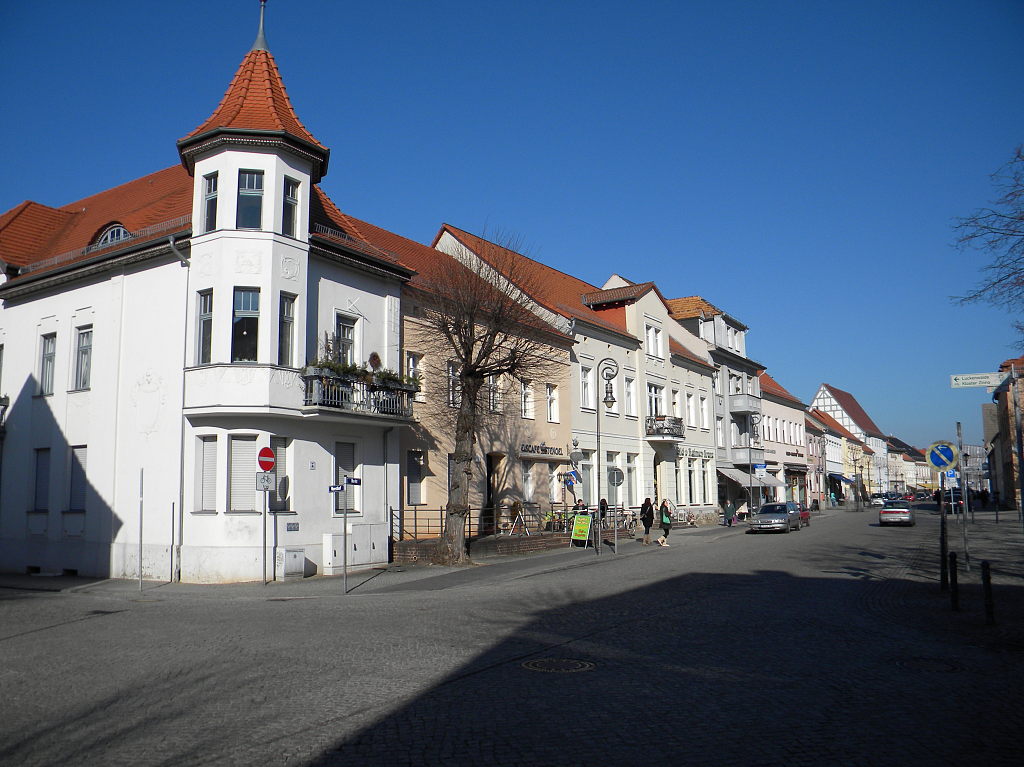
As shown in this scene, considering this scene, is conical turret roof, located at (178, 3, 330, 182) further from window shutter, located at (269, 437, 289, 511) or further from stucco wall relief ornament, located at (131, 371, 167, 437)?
window shutter, located at (269, 437, 289, 511)

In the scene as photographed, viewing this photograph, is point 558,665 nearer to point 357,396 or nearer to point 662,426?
point 357,396

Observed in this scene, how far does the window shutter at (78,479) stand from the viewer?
24.1 m

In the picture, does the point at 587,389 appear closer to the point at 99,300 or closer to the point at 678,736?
the point at 99,300

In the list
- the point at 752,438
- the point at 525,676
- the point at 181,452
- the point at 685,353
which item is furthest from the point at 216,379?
the point at 752,438

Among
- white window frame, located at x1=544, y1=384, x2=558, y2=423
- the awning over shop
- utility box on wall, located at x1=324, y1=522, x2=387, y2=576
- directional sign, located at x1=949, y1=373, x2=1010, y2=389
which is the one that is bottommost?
utility box on wall, located at x1=324, y1=522, x2=387, y2=576

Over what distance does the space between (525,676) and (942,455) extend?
37.5 ft

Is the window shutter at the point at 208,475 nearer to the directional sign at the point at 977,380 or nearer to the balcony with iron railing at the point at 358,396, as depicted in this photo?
the balcony with iron railing at the point at 358,396

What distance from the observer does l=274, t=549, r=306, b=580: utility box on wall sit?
20.9 metres

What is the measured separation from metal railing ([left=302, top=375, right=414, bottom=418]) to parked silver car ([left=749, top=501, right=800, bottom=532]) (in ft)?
73.1

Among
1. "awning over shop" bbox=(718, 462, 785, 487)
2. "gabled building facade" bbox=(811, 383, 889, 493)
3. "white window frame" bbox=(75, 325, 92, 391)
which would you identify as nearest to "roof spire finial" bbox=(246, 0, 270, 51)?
"white window frame" bbox=(75, 325, 92, 391)

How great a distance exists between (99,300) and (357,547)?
10.5m

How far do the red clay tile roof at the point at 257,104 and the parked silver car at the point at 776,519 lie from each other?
27.5 metres

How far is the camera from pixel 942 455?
16.8 metres

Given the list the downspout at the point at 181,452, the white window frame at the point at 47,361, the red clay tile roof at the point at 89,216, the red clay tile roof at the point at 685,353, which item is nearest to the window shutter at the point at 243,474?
the downspout at the point at 181,452
